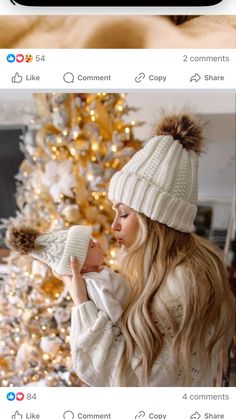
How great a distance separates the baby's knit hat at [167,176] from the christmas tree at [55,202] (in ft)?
0.08

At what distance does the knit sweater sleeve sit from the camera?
0.49 metres

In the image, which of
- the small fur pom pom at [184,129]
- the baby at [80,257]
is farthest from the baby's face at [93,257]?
the small fur pom pom at [184,129]

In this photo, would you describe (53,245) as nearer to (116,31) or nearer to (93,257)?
(93,257)

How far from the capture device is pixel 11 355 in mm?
555

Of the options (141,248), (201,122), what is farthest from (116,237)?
(201,122)

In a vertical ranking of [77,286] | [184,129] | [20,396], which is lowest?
[20,396]

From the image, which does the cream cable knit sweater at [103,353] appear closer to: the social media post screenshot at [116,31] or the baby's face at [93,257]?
the baby's face at [93,257]

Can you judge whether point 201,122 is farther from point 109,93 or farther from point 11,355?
point 11,355

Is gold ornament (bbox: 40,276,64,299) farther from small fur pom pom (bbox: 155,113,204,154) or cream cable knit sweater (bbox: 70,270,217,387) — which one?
small fur pom pom (bbox: 155,113,204,154)

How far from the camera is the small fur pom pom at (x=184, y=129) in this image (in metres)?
0.51

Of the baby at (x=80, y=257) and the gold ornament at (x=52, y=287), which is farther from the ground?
the baby at (x=80, y=257)

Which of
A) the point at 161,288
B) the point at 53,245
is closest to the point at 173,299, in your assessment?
the point at 161,288

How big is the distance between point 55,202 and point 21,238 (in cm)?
7

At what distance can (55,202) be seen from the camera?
1.84 feet
